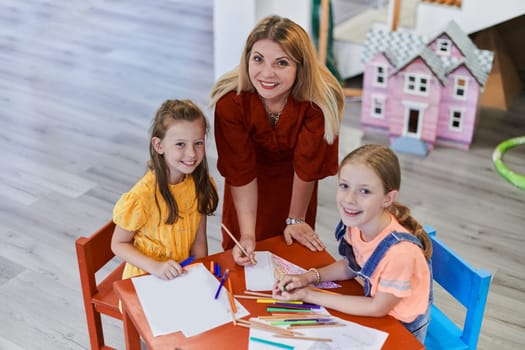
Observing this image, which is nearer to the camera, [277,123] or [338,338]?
[338,338]

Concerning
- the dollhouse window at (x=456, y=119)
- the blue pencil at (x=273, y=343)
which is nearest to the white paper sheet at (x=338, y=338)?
the blue pencil at (x=273, y=343)

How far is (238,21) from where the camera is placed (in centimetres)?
415

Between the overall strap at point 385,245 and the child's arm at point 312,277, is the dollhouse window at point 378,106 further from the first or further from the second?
the overall strap at point 385,245

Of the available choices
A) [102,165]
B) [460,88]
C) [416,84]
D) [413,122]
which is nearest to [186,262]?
[102,165]

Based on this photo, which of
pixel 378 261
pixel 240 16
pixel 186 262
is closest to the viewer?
pixel 378 261

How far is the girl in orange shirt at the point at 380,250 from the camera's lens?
1.70 meters

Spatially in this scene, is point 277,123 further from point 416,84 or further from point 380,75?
point 380,75

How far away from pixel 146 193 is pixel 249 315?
46 cm

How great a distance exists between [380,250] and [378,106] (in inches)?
94.2

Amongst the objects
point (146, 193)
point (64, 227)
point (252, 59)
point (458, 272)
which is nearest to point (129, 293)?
point (146, 193)

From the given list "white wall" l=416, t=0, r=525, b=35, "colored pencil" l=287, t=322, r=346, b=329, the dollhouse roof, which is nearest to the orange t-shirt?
"colored pencil" l=287, t=322, r=346, b=329

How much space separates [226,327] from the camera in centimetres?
168

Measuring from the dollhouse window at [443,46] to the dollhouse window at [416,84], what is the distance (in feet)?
0.61

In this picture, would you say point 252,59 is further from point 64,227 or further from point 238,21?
point 238,21
